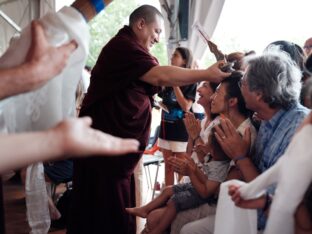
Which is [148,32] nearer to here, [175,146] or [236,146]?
[236,146]

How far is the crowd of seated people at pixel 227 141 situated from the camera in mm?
589

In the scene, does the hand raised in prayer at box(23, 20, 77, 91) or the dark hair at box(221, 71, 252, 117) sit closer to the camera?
the hand raised in prayer at box(23, 20, 77, 91)

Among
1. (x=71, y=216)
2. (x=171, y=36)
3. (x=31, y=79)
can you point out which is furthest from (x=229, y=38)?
(x=31, y=79)

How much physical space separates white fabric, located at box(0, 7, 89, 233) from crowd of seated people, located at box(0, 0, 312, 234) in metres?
0.06

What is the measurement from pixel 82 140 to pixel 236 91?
1112 mm

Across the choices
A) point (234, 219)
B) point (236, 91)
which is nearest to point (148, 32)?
point (236, 91)

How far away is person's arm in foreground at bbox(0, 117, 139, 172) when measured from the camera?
556 millimetres

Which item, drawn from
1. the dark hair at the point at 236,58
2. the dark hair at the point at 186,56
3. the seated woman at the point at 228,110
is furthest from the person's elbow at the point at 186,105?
the seated woman at the point at 228,110

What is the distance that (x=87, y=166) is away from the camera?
1.79m

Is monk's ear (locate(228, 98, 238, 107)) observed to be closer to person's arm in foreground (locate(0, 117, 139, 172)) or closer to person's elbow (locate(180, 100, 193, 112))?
person's elbow (locate(180, 100, 193, 112))

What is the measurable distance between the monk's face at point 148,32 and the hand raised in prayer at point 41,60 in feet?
3.38

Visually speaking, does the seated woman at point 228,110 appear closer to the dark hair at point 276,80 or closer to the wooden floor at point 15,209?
the dark hair at point 276,80

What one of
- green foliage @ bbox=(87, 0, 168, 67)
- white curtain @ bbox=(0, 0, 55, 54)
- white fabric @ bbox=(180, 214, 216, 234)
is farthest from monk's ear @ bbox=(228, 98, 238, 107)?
white curtain @ bbox=(0, 0, 55, 54)

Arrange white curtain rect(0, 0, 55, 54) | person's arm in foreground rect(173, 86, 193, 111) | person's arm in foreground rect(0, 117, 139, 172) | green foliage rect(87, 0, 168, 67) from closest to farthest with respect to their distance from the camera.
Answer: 1. person's arm in foreground rect(0, 117, 139, 172)
2. person's arm in foreground rect(173, 86, 193, 111)
3. green foliage rect(87, 0, 168, 67)
4. white curtain rect(0, 0, 55, 54)
